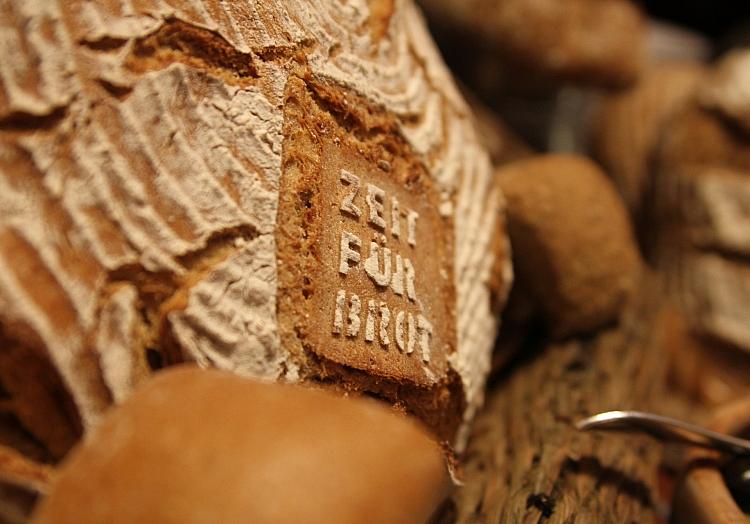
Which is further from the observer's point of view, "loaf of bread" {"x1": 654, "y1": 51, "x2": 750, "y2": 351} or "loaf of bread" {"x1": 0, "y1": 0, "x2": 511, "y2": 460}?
"loaf of bread" {"x1": 654, "y1": 51, "x2": 750, "y2": 351}

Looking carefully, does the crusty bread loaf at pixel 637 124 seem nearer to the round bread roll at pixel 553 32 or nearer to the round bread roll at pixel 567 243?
the round bread roll at pixel 553 32

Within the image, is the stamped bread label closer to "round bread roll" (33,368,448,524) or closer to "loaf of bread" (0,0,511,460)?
"loaf of bread" (0,0,511,460)

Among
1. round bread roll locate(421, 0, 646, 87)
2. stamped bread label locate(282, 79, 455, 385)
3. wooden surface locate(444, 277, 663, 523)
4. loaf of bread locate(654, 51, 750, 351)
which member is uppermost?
round bread roll locate(421, 0, 646, 87)

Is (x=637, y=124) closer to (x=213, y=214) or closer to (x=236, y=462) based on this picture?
(x=213, y=214)

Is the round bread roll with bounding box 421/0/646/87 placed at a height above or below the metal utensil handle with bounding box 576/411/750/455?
above

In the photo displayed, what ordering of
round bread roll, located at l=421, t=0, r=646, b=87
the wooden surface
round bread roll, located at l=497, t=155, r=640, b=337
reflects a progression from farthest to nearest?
round bread roll, located at l=421, t=0, r=646, b=87 < round bread roll, located at l=497, t=155, r=640, b=337 < the wooden surface

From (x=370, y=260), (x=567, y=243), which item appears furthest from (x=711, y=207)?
(x=370, y=260)

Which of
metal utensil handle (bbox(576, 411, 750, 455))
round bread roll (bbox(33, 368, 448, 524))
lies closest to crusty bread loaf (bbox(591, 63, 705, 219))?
metal utensil handle (bbox(576, 411, 750, 455))

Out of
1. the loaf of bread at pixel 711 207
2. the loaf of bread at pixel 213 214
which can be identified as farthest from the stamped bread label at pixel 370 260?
the loaf of bread at pixel 711 207
